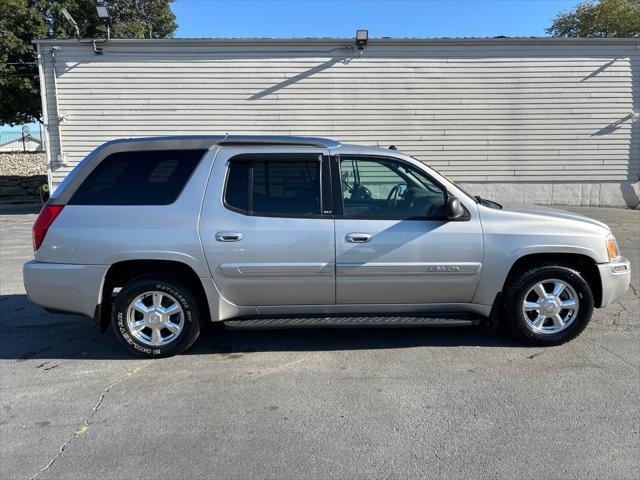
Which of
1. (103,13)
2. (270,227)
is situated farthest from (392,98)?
(270,227)

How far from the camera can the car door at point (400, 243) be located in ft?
13.2

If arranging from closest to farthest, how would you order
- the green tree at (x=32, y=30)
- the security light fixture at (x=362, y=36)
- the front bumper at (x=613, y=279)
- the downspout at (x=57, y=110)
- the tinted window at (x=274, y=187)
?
the tinted window at (x=274, y=187) → the front bumper at (x=613, y=279) → the security light fixture at (x=362, y=36) → the downspout at (x=57, y=110) → the green tree at (x=32, y=30)

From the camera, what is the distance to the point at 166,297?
4.11m

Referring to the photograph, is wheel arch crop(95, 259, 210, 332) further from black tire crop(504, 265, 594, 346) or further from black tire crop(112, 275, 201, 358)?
black tire crop(504, 265, 594, 346)

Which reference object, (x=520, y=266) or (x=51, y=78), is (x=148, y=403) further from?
(x=51, y=78)

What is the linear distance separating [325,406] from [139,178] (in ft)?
7.76

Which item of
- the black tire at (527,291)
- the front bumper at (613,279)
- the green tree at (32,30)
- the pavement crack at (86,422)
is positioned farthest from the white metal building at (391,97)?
the pavement crack at (86,422)

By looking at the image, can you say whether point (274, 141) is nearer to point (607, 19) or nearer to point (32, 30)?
point (32, 30)

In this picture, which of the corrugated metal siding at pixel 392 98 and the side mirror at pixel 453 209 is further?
the corrugated metal siding at pixel 392 98

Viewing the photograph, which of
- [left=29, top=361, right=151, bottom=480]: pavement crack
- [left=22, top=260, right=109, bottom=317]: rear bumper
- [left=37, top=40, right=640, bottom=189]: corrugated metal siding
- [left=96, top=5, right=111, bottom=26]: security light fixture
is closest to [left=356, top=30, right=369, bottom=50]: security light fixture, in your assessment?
[left=37, top=40, right=640, bottom=189]: corrugated metal siding

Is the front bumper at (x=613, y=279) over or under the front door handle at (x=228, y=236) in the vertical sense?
under

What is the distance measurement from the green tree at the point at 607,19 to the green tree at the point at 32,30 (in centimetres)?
2184

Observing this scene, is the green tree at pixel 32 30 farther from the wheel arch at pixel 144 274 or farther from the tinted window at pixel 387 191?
the tinted window at pixel 387 191

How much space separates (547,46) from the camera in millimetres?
13461
